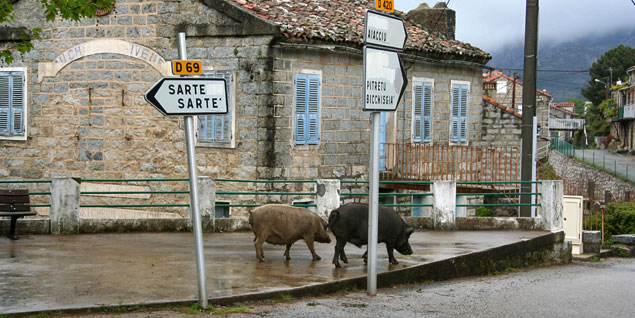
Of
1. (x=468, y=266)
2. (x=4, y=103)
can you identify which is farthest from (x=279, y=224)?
(x=4, y=103)

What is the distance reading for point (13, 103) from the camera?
20.2 metres

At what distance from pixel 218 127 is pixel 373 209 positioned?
33.0ft

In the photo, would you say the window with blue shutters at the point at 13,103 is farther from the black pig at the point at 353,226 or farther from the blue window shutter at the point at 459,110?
the black pig at the point at 353,226

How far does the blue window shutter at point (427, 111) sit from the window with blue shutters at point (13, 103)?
34.4 feet

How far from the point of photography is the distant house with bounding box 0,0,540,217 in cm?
1866

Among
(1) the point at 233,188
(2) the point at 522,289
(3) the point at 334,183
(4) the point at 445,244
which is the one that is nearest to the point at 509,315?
(2) the point at 522,289

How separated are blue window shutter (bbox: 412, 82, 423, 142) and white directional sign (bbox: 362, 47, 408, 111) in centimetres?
1259

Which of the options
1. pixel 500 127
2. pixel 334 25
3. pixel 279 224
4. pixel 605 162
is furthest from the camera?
pixel 605 162

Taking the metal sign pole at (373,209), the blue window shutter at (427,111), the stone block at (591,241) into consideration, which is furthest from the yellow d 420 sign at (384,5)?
the blue window shutter at (427,111)

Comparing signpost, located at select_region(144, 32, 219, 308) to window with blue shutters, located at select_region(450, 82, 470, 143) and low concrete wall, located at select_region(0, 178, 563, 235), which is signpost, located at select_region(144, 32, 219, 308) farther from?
window with blue shutters, located at select_region(450, 82, 470, 143)

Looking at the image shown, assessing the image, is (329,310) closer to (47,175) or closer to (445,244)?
(445,244)

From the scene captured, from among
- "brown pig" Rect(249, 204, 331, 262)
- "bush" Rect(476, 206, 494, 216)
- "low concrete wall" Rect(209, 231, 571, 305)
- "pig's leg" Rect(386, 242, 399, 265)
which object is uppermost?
"brown pig" Rect(249, 204, 331, 262)

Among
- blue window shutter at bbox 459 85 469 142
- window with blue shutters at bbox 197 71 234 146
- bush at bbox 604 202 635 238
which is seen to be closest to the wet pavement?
window with blue shutters at bbox 197 71 234 146

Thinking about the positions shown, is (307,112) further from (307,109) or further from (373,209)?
(373,209)
